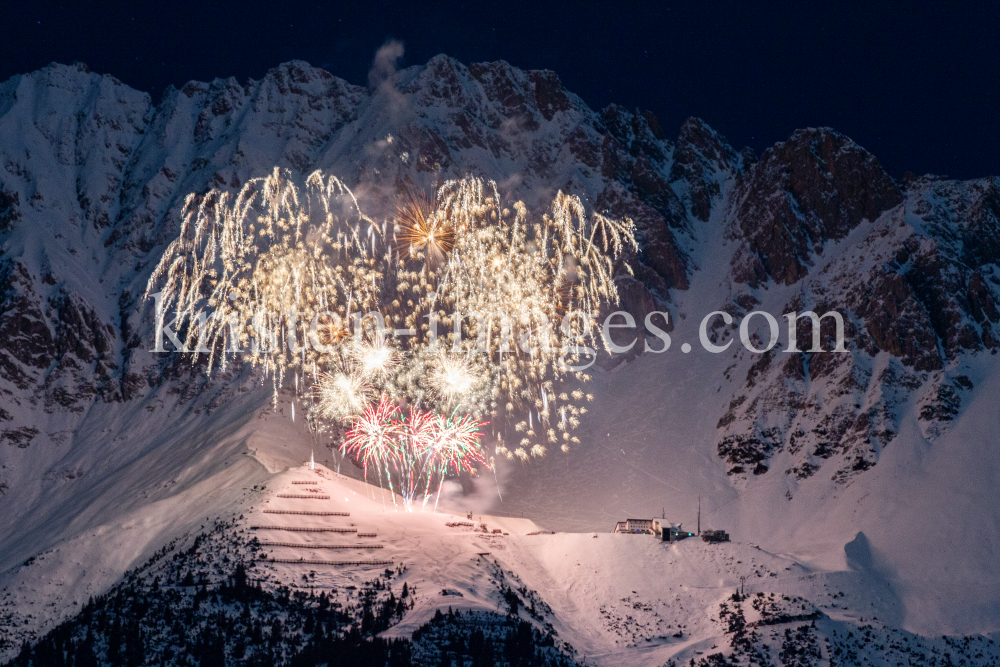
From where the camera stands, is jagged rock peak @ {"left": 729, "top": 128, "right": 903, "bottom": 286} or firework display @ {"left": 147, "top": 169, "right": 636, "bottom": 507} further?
jagged rock peak @ {"left": 729, "top": 128, "right": 903, "bottom": 286}

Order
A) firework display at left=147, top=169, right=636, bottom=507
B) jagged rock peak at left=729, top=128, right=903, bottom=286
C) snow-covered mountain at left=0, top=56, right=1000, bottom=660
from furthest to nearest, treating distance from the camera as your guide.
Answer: jagged rock peak at left=729, top=128, right=903, bottom=286
snow-covered mountain at left=0, top=56, right=1000, bottom=660
firework display at left=147, top=169, right=636, bottom=507

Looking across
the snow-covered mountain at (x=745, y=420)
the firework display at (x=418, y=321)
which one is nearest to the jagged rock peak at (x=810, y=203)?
the snow-covered mountain at (x=745, y=420)

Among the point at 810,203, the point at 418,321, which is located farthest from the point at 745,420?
the point at 810,203

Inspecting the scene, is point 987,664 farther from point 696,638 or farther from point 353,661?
point 353,661

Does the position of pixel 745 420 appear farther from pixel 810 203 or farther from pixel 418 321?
pixel 810 203

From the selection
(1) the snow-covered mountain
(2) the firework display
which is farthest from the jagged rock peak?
(2) the firework display

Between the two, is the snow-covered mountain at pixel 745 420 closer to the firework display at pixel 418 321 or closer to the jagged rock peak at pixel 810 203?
the jagged rock peak at pixel 810 203

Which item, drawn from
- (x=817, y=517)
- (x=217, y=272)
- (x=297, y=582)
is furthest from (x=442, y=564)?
(x=217, y=272)

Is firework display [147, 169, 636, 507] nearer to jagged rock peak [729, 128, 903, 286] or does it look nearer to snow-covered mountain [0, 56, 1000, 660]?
snow-covered mountain [0, 56, 1000, 660]
